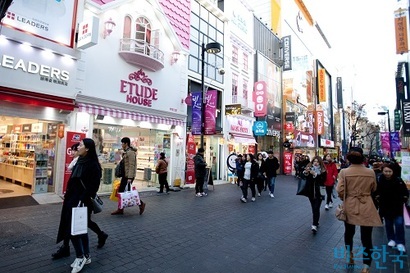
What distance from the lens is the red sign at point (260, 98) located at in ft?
64.6

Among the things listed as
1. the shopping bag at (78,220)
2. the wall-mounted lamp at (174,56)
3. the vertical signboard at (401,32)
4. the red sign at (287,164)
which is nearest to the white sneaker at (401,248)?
the shopping bag at (78,220)

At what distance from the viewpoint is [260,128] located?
19484 millimetres

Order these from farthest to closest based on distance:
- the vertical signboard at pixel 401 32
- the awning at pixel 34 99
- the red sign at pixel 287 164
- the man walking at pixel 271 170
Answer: the red sign at pixel 287 164 < the vertical signboard at pixel 401 32 < the man walking at pixel 271 170 < the awning at pixel 34 99

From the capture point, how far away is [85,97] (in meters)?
9.27

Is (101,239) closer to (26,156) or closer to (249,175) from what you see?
(249,175)

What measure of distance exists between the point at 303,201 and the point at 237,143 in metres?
9.29

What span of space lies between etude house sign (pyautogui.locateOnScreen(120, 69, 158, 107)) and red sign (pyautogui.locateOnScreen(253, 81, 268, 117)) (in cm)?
997

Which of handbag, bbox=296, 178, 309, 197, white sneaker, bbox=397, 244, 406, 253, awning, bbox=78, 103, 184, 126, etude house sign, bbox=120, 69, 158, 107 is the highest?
etude house sign, bbox=120, 69, 158, 107

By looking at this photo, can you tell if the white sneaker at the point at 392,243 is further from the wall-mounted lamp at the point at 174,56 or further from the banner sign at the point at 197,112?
the wall-mounted lamp at the point at 174,56

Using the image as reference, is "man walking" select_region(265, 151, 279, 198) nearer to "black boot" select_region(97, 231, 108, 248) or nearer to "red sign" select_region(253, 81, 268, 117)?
"black boot" select_region(97, 231, 108, 248)

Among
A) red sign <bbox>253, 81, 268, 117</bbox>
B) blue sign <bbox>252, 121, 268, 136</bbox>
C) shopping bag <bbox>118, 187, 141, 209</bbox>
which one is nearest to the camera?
shopping bag <bbox>118, 187, 141, 209</bbox>

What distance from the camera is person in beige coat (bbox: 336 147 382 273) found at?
3.69 metres

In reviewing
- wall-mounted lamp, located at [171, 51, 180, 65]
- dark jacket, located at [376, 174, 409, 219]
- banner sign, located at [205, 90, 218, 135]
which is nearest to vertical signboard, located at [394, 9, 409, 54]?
banner sign, located at [205, 90, 218, 135]

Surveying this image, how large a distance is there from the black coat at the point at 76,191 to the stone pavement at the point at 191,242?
1.77 feet
